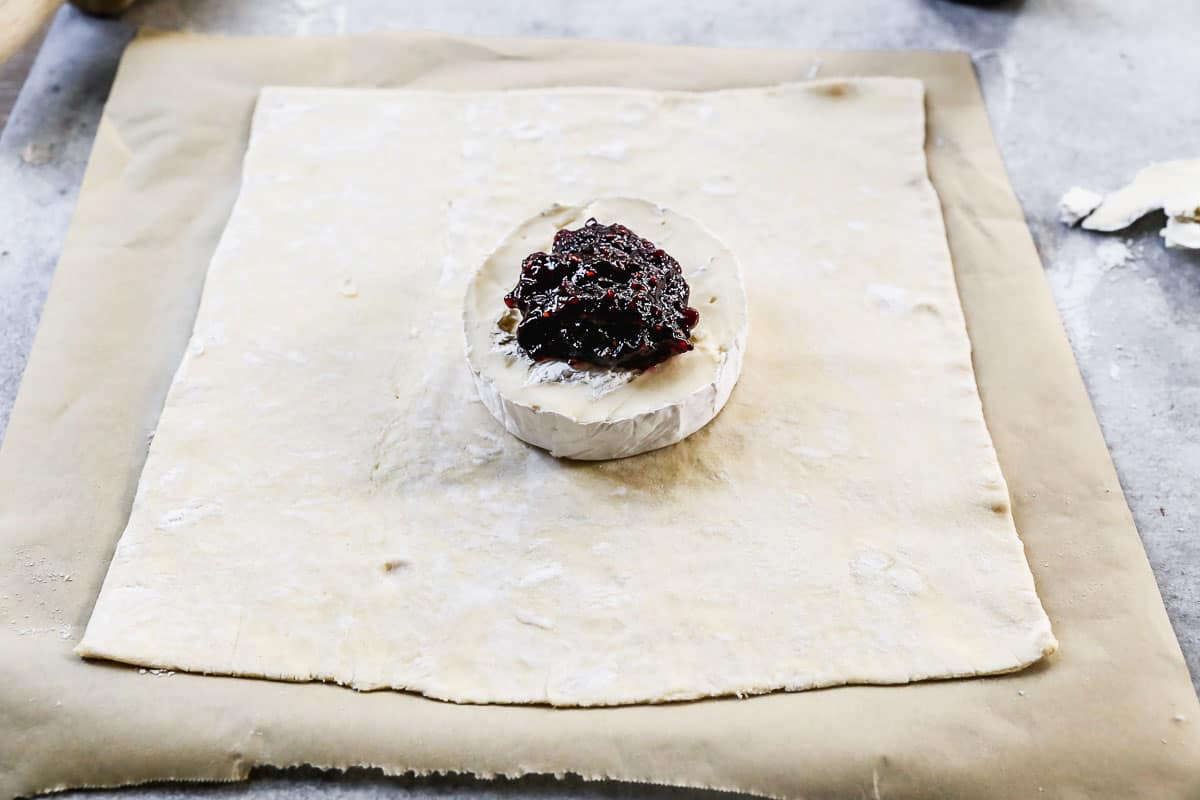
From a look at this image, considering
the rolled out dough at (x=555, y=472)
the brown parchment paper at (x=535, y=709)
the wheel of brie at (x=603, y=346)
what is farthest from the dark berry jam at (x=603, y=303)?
the brown parchment paper at (x=535, y=709)

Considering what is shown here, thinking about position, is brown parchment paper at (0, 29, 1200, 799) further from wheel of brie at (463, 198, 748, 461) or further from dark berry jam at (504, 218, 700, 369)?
dark berry jam at (504, 218, 700, 369)

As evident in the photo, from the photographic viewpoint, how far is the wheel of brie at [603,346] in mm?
2209

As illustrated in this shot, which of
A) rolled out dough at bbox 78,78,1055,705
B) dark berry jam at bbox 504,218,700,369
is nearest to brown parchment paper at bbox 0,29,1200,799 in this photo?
rolled out dough at bbox 78,78,1055,705

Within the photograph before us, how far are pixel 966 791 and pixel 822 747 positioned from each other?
A: 1.00ft

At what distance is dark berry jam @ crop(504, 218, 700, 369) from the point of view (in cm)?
220

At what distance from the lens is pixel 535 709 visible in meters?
2.06

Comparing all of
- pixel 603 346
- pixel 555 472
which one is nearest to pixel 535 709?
pixel 555 472

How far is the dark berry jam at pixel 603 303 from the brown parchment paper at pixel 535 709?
816mm

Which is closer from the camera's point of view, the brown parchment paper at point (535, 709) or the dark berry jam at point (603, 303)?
the brown parchment paper at point (535, 709)

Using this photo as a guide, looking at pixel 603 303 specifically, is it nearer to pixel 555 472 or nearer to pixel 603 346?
pixel 603 346

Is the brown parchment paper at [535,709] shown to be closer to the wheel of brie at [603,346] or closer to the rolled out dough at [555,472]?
the rolled out dough at [555,472]

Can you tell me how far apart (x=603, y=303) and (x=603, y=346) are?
11 centimetres

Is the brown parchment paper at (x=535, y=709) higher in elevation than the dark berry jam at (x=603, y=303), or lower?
lower

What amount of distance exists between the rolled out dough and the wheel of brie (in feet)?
0.50
